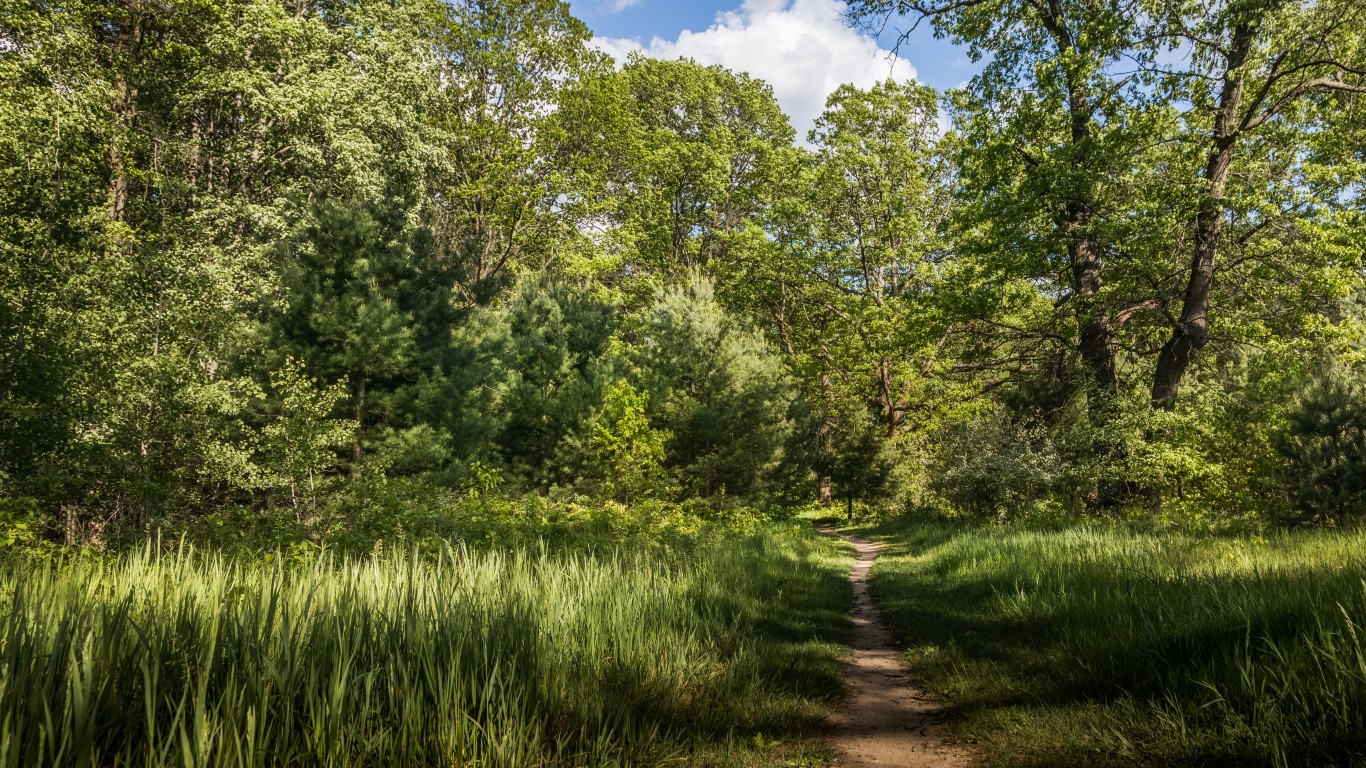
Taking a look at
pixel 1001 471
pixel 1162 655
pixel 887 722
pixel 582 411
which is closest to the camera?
pixel 1162 655

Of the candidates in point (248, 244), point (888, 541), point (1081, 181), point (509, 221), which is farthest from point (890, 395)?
point (248, 244)

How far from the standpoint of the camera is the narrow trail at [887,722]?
139 inches

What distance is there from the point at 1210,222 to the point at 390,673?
17.3m

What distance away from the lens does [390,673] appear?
242 cm

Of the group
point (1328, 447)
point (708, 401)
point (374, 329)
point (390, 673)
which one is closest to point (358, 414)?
point (374, 329)

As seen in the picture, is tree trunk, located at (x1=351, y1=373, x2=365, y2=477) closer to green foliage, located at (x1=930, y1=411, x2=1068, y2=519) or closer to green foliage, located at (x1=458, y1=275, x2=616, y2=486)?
green foliage, located at (x1=458, y1=275, x2=616, y2=486)

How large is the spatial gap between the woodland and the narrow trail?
0.76ft

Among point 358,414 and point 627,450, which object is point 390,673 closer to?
point 358,414

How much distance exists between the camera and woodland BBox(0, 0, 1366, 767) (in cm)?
281

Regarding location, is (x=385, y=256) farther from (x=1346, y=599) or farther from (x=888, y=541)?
(x=888, y=541)

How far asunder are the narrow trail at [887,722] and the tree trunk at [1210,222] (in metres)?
12.4

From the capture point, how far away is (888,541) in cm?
1797

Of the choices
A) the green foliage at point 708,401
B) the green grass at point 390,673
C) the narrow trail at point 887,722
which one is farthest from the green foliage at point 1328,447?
the green foliage at point 708,401

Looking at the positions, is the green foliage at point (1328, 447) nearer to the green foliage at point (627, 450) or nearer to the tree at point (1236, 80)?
the tree at point (1236, 80)
